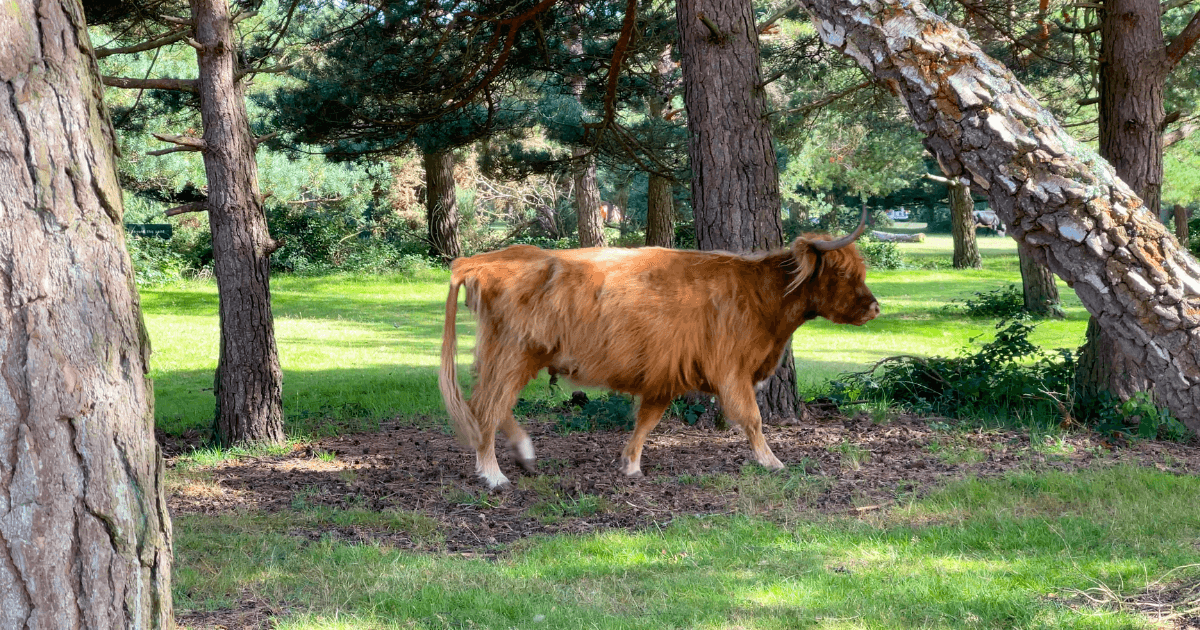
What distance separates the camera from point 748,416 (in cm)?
696

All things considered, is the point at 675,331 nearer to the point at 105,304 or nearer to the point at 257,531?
the point at 257,531

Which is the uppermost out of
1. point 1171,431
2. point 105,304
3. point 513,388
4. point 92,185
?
point 92,185

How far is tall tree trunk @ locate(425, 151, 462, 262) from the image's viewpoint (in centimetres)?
→ 2595

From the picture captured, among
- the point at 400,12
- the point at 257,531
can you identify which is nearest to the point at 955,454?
the point at 257,531

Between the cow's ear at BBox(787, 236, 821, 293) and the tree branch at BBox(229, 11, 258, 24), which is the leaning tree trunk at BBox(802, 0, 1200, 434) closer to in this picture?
the cow's ear at BBox(787, 236, 821, 293)

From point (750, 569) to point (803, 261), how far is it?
2.81 metres

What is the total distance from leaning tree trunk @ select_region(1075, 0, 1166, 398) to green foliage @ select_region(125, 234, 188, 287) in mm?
20894

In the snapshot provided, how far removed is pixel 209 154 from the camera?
8219mm

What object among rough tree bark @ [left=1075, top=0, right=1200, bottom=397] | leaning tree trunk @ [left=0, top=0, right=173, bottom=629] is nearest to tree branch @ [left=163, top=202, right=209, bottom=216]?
leaning tree trunk @ [left=0, top=0, right=173, bottom=629]

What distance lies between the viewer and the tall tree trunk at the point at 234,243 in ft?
27.0

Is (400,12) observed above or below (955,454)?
above

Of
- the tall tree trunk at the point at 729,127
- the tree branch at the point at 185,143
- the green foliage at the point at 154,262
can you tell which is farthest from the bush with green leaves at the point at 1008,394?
the green foliage at the point at 154,262

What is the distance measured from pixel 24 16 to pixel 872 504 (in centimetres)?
501

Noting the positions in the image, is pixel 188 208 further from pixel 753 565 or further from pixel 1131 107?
pixel 1131 107
